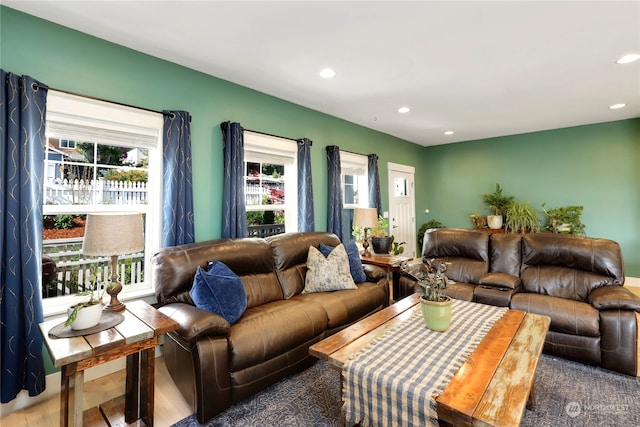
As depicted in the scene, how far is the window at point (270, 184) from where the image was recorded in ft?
11.5

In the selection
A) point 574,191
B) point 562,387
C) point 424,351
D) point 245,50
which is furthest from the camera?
point 574,191

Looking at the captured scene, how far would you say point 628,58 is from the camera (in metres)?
→ 2.71

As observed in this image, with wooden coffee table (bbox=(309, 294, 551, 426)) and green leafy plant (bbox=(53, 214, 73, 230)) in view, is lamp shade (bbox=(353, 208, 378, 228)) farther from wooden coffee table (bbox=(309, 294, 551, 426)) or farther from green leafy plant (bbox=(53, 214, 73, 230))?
green leafy plant (bbox=(53, 214, 73, 230))

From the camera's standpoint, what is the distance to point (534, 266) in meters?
3.18

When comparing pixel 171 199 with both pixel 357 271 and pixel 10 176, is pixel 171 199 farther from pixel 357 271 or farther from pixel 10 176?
pixel 357 271

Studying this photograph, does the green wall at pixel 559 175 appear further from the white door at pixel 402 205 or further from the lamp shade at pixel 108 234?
the lamp shade at pixel 108 234

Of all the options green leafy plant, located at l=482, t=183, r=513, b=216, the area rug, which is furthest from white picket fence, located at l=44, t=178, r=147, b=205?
green leafy plant, located at l=482, t=183, r=513, b=216

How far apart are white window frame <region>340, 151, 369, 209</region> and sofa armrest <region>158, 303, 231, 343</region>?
305 centimetres

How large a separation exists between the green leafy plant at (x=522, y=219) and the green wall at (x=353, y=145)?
1.09ft

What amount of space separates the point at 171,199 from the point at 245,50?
4.73 ft

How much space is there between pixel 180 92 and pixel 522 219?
5671 mm

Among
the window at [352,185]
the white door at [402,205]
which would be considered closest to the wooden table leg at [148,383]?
the window at [352,185]

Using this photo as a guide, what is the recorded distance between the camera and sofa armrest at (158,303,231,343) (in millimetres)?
1822

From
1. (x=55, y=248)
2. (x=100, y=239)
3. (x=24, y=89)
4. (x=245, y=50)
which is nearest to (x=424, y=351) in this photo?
(x=100, y=239)
